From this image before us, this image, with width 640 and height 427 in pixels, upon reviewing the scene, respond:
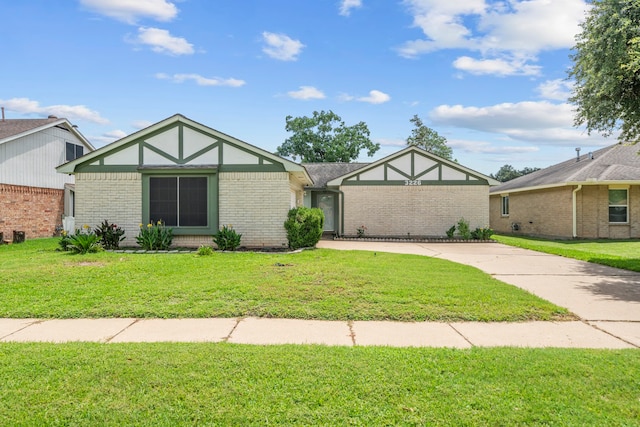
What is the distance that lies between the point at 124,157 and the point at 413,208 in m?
13.1

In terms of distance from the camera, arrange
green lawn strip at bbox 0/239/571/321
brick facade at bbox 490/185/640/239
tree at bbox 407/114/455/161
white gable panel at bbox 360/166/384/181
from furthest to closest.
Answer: tree at bbox 407/114/455/161 < white gable panel at bbox 360/166/384/181 < brick facade at bbox 490/185/640/239 < green lawn strip at bbox 0/239/571/321

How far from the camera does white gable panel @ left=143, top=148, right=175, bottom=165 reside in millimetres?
13789

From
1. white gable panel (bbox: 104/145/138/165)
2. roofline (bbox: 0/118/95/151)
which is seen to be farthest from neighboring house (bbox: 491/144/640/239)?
roofline (bbox: 0/118/95/151)

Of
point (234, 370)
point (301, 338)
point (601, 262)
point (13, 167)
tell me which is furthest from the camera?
point (13, 167)

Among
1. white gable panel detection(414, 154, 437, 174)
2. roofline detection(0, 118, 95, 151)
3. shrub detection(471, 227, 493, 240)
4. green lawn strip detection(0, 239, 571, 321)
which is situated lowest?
green lawn strip detection(0, 239, 571, 321)

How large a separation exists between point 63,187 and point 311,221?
15934 millimetres

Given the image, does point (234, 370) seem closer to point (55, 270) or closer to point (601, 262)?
point (55, 270)

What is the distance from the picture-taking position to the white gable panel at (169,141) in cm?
1379

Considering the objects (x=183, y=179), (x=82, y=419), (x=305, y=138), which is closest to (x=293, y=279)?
(x=82, y=419)

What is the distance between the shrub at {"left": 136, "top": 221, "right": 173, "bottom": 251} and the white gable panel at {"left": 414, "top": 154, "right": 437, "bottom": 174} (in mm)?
12078

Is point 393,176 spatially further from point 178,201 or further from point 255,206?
point 178,201

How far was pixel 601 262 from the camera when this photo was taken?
11172 mm

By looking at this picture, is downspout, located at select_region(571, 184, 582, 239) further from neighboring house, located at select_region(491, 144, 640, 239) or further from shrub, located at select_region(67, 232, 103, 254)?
shrub, located at select_region(67, 232, 103, 254)

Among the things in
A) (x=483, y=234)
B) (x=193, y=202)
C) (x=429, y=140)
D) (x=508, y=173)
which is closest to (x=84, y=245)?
(x=193, y=202)
